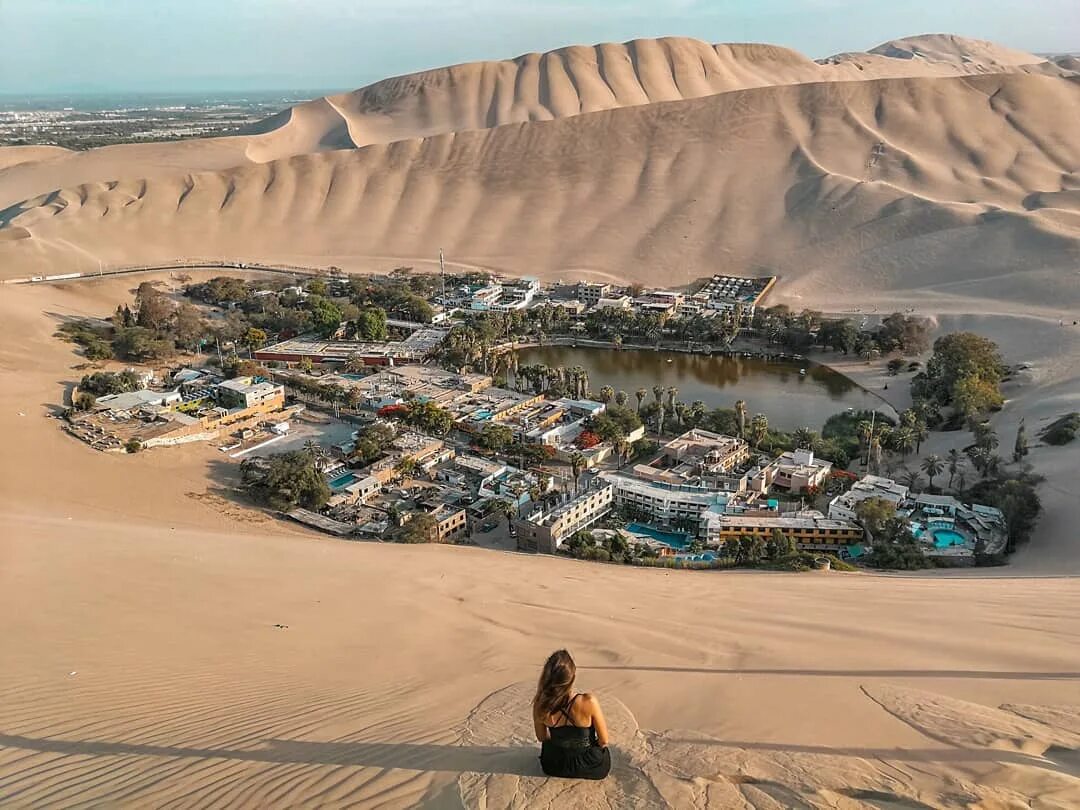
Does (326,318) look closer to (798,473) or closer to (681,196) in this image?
(798,473)

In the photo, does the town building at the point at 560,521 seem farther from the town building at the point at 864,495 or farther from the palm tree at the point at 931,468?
the palm tree at the point at 931,468

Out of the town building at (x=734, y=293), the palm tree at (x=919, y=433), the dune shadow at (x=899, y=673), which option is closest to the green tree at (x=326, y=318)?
the town building at (x=734, y=293)

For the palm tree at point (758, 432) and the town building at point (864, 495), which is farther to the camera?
the palm tree at point (758, 432)

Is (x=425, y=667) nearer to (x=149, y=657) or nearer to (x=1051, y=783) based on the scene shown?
(x=149, y=657)

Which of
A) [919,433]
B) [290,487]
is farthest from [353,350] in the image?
[919,433]

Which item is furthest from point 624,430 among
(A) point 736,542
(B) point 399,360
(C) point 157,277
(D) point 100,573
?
(C) point 157,277

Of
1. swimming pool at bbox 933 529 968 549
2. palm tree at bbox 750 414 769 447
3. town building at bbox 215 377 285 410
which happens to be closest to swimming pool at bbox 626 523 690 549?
swimming pool at bbox 933 529 968 549

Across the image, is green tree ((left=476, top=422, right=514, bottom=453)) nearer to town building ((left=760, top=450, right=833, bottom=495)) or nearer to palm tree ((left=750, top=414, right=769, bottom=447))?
palm tree ((left=750, top=414, right=769, bottom=447))
